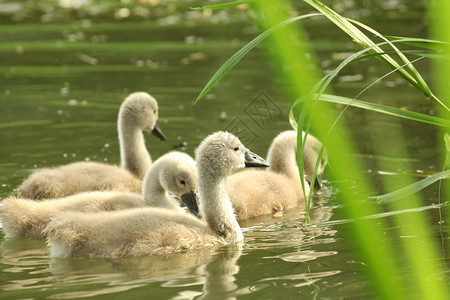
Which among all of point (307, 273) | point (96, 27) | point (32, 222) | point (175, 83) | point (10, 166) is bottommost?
point (307, 273)

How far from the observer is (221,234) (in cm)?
519

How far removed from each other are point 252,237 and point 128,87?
5.66 metres

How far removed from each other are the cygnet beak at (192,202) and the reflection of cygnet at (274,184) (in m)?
0.29

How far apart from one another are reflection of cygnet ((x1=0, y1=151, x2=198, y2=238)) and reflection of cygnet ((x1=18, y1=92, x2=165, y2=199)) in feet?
2.09

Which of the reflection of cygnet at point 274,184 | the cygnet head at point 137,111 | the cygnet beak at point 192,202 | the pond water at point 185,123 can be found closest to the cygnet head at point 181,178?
the cygnet beak at point 192,202

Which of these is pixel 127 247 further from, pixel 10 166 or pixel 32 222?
pixel 10 166

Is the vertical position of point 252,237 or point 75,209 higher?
point 75,209

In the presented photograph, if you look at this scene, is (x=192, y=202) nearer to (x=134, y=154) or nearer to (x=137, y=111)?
(x=134, y=154)

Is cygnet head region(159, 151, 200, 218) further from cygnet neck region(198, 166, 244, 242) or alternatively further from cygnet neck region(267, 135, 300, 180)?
cygnet neck region(267, 135, 300, 180)

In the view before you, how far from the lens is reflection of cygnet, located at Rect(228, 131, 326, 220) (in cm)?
598

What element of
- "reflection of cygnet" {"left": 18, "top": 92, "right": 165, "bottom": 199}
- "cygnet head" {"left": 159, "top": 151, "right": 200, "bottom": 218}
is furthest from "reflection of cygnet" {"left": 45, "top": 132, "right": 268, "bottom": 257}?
"reflection of cygnet" {"left": 18, "top": 92, "right": 165, "bottom": 199}

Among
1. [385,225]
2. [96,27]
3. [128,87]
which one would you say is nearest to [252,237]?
[385,225]

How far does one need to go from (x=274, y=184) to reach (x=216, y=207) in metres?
1.22

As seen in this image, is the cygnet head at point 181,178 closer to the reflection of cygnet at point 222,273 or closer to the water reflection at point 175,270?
the water reflection at point 175,270
